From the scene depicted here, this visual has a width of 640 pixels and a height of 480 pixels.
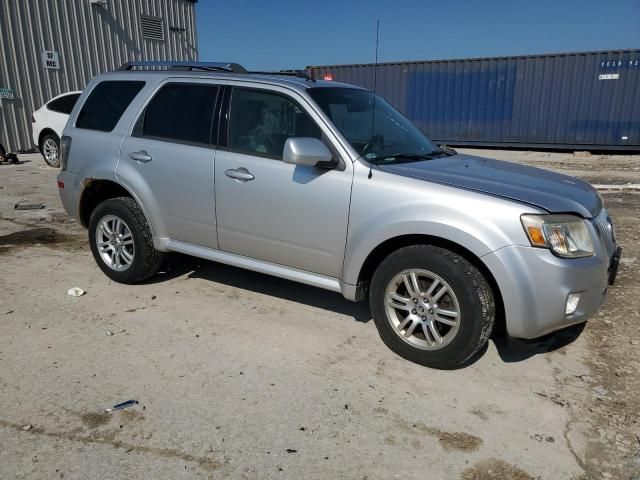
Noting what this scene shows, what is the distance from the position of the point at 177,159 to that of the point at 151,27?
1631cm

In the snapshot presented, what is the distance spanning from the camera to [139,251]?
175 inches

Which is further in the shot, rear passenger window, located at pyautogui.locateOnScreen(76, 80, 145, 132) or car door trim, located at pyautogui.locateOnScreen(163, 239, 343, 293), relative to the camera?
rear passenger window, located at pyautogui.locateOnScreen(76, 80, 145, 132)

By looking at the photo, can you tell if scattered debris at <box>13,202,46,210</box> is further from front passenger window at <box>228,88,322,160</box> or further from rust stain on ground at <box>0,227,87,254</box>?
front passenger window at <box>228,88,322,160</box>

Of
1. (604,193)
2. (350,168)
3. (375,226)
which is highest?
(350,168)

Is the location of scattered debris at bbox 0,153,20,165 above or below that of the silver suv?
below

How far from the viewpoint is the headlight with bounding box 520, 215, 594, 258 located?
284 centimetres

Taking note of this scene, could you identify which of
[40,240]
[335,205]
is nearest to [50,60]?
[40,240]

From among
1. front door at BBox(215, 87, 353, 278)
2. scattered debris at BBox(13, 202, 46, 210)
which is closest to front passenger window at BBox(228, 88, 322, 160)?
front door at BBox(215, 87, 353, 278)

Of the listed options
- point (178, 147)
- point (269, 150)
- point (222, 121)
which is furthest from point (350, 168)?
point (178, 147)

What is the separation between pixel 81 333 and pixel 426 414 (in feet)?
8.28

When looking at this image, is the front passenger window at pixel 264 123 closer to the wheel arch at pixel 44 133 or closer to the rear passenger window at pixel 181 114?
the rear passenger window at pixel 181 114

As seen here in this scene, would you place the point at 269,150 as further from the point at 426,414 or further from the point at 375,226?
the point at 426,414

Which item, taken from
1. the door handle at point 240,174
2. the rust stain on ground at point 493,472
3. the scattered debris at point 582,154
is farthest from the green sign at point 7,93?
the scattered debris at point 582,154

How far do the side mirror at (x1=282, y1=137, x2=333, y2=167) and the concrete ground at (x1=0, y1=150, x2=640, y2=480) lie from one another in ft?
4.25
